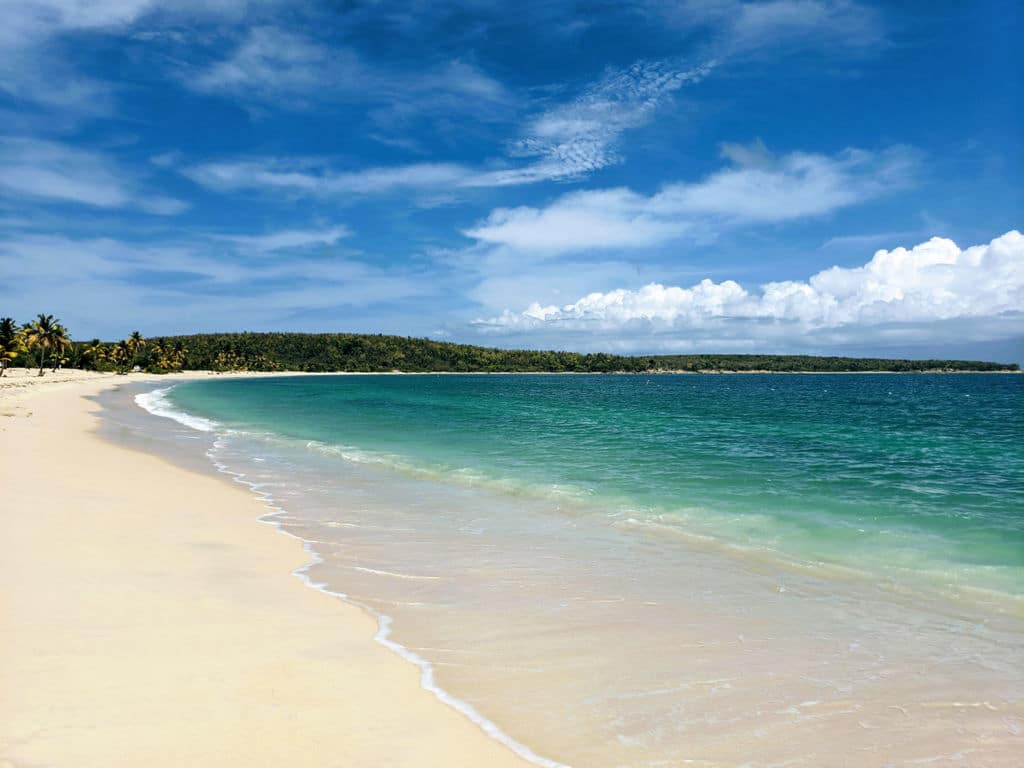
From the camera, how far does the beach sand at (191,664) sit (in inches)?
170

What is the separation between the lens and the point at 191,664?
5586 mm

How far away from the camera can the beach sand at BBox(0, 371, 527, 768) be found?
14.2ft

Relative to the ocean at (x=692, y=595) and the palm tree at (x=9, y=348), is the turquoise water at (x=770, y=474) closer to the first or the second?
the ocean at (x=692, y=595)

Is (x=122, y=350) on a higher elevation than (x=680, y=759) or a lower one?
higher

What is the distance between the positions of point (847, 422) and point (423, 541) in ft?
135

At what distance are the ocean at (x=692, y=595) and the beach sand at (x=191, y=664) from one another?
20.9 inches

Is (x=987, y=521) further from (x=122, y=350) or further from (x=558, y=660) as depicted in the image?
(x=122, y=350)

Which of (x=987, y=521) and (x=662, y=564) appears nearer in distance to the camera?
(x=662, y=564)

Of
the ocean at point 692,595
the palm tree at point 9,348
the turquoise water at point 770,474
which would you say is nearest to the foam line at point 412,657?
the ocean at point 692,595

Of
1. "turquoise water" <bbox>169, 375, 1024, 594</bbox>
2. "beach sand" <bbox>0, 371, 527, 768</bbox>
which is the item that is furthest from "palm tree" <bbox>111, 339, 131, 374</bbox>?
"beach sand" <bbox>0, 371, 527, 768</bbox>

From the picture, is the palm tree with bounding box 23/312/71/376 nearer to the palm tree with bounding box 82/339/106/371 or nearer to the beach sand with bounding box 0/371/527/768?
the palm tree with bounding box 82/339/106/371

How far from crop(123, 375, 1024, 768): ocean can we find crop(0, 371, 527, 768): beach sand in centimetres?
53

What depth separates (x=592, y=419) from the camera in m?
45.6

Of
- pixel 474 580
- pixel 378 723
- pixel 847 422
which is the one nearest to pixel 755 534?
pixel 474 580
